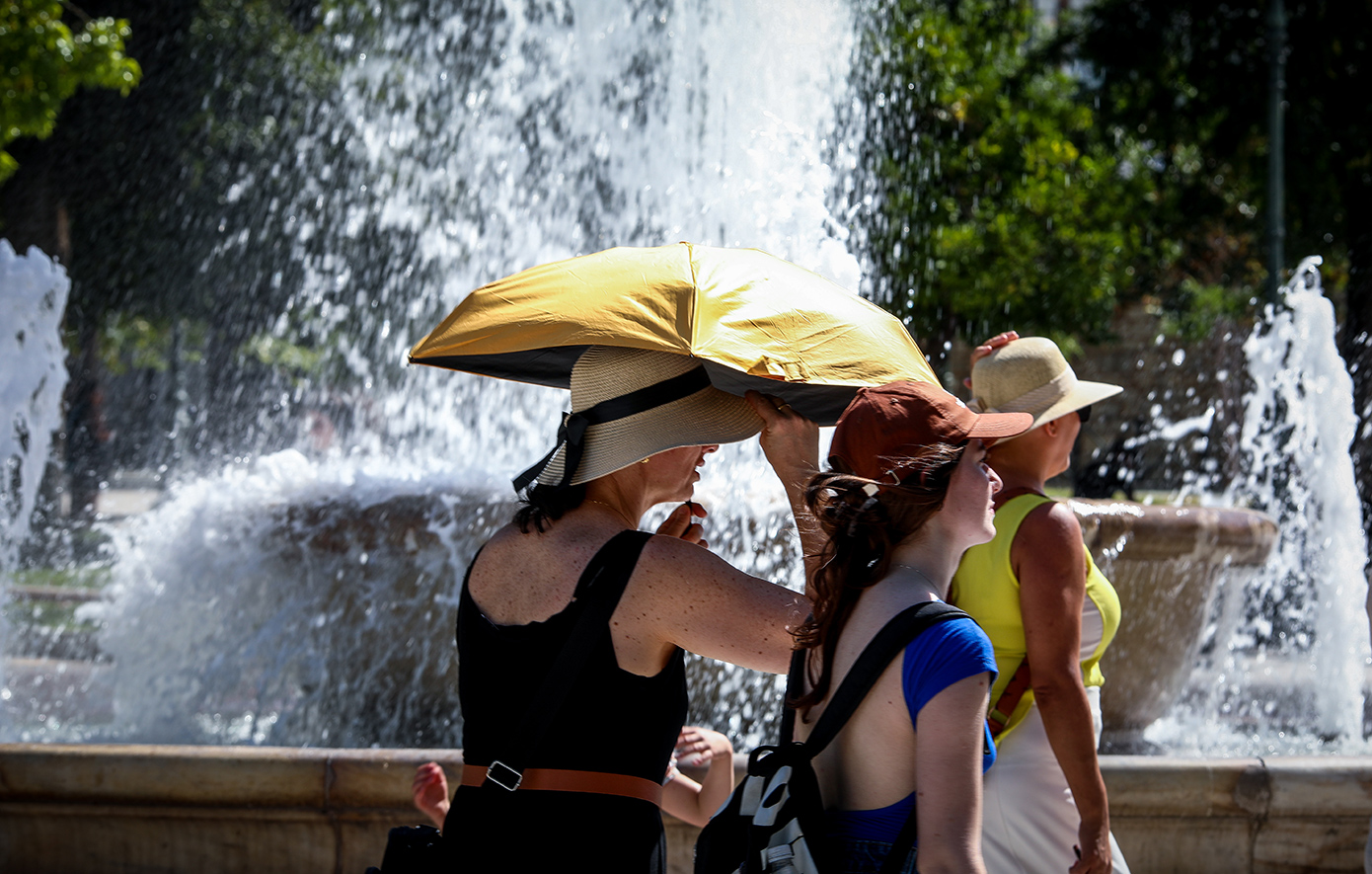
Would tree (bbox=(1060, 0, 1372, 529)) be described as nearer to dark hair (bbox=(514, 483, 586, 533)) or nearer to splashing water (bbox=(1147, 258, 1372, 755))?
splashing water (bbox=(1147, 258, 1372, 755))


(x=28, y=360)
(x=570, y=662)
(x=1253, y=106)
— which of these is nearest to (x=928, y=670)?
(x=570, y=662)

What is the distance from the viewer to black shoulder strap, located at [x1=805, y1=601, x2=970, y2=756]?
1585mm

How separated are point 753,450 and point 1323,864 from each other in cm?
309

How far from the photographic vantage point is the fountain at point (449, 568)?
3.67 m

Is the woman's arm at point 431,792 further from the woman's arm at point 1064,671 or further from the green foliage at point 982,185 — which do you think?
the green foliage at point 982,185

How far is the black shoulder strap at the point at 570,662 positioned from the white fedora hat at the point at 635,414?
0.64 ft

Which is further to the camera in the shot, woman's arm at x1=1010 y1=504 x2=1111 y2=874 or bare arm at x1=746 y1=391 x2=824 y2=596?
woman's arm at x1=1010 y1=504 x2=1111 y2=874

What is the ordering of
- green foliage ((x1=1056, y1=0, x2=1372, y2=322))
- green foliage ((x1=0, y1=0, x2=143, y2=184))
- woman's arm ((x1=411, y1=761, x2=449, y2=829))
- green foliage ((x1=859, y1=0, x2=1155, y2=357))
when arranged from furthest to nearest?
green foliage ((x1=859, y1=0, x2=1155, y2=357)), green foliage ((x1=1056, y1=0, x2=1372, y2=322)), green foliage ((x1=0, y1=0, x2=143, y2=184)), woman's arm ((x1=411, y1=761, x2=449, y2=829))

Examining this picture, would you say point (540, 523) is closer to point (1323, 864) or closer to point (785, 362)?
point (785, 362)

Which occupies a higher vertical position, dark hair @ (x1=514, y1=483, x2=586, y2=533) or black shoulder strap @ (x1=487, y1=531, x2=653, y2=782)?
dark hair @ (x1=514, y1=483, x2=586, y2=533)

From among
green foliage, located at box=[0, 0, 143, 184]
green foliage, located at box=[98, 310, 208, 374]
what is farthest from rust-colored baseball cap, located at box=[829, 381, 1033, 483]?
green foliage, located at box=[98, 310, 208, 374]

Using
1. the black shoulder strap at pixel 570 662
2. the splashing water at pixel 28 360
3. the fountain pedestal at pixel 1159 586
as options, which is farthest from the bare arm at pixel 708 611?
the splashing water at pixel 28 360

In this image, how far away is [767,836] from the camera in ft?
5.27

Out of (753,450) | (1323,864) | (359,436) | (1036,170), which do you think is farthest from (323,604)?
(1036,170)
